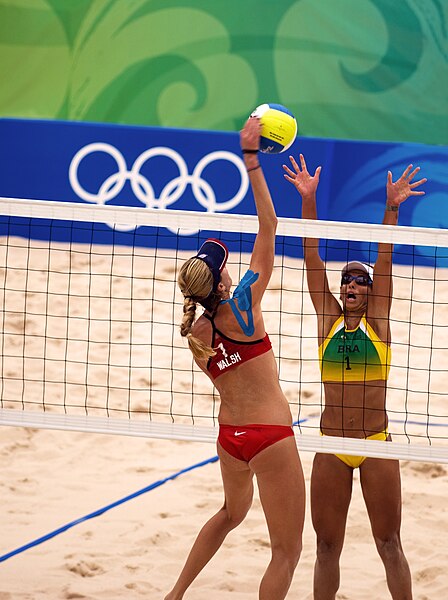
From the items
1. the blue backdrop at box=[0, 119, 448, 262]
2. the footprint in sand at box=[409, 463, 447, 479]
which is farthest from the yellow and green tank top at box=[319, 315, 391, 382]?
the blue backdrop at box=[0, 119, 448, 262]

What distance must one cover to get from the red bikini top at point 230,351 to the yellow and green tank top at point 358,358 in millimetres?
514

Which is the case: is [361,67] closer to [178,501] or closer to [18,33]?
[18,33]

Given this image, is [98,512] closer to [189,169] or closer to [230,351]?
[230,351]

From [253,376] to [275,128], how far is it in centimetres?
110

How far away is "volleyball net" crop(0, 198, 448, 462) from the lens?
4812 mm

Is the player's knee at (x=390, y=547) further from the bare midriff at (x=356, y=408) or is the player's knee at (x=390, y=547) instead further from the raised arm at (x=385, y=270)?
the raised arm at (x=385, y=270)

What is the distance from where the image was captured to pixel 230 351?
13.7ft

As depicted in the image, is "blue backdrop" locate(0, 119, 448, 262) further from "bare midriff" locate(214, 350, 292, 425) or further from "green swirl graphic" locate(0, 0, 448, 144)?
"bare midriff" locate(214, 350, 292, 425)

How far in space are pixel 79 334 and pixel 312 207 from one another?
15.3 feet

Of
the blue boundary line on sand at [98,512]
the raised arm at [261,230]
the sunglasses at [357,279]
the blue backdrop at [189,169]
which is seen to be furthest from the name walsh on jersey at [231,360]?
the blue backdrop at [189,169]

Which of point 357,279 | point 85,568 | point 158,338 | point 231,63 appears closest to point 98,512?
point 85,568

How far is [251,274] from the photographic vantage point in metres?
4.12

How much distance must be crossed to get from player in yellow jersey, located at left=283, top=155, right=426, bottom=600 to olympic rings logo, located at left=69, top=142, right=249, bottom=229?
Result: 6638mm

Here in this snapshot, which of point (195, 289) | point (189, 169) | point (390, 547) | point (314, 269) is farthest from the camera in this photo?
point (189, 169)
